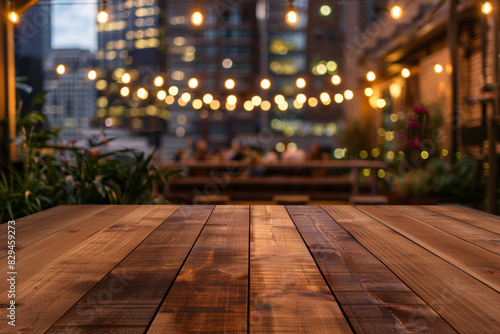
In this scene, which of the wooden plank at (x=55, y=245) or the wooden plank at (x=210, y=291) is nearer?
the wooden plank at (x=210, y=291)

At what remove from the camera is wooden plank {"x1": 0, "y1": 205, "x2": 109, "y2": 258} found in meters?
1.52

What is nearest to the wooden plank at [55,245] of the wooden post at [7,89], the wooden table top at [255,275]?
the wooden table top at [255,275]

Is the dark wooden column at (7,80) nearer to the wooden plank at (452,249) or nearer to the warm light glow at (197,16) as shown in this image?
the warm light glow at (197,16)

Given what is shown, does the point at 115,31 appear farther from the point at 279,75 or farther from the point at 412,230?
the point at 412,230

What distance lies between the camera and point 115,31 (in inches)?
3034

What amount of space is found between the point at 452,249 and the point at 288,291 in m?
0.68

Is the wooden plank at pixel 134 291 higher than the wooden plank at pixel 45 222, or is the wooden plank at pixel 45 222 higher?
the wooden plank at pixel 45 222

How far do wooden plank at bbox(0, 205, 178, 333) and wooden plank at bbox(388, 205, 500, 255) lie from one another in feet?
3.78

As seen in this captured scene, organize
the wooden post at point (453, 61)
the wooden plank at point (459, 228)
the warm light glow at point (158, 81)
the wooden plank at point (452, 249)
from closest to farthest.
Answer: the wooden plank at point (452, 249), the wooden plank at point (459, 228), the wooden post at point (453, 61), the warm light glow at point (158, 81)

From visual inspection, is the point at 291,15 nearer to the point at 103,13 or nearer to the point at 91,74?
the point at 103,13

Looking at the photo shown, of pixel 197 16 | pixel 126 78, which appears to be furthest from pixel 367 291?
pixel 126 78

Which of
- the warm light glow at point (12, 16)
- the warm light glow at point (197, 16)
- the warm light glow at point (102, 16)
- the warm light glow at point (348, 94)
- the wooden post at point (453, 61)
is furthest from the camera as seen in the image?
the warm light glow at point (348, 94)

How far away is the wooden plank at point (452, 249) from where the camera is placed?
1178 mm

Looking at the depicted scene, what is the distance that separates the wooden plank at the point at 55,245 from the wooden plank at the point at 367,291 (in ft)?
2.53
